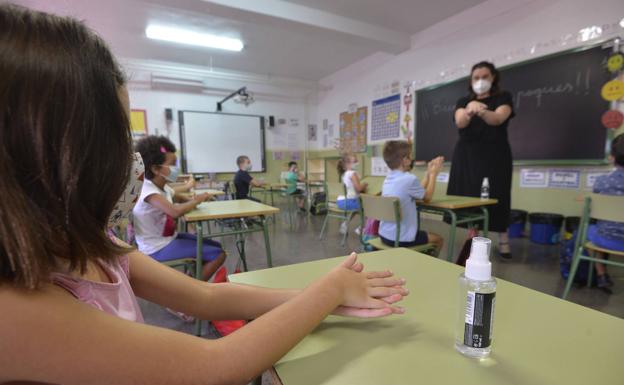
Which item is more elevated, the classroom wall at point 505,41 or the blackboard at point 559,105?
the classroom wall at point 505,41

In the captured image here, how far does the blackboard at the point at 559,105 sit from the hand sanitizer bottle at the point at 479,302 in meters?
3.57

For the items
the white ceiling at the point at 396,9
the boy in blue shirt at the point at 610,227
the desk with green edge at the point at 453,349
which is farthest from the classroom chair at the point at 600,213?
the white ceiling at the point at 396,9

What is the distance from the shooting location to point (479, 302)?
435mm

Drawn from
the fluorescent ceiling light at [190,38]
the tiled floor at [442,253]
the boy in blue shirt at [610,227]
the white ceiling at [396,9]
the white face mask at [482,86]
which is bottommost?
the tiled floor at [442,253]

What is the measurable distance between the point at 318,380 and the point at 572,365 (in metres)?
0.35

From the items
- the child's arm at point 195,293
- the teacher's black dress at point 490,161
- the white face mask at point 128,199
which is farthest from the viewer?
the teacher's black dress at point 490,161

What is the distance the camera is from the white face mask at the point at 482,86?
8.55 ft

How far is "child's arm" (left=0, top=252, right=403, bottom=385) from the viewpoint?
294 millimetres

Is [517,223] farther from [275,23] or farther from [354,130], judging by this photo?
[275,23]

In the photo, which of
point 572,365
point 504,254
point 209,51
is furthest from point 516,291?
point 209,51

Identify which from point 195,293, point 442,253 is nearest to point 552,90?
point 442,253

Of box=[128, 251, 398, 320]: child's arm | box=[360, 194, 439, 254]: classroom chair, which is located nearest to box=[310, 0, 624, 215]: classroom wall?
box=[360, 194, 439, 254]: classroom chair

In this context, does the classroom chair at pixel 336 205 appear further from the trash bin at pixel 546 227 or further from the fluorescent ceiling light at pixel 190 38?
the fluorescent ceiling light at pixel 190 38

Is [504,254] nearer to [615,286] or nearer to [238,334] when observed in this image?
[615,286]
